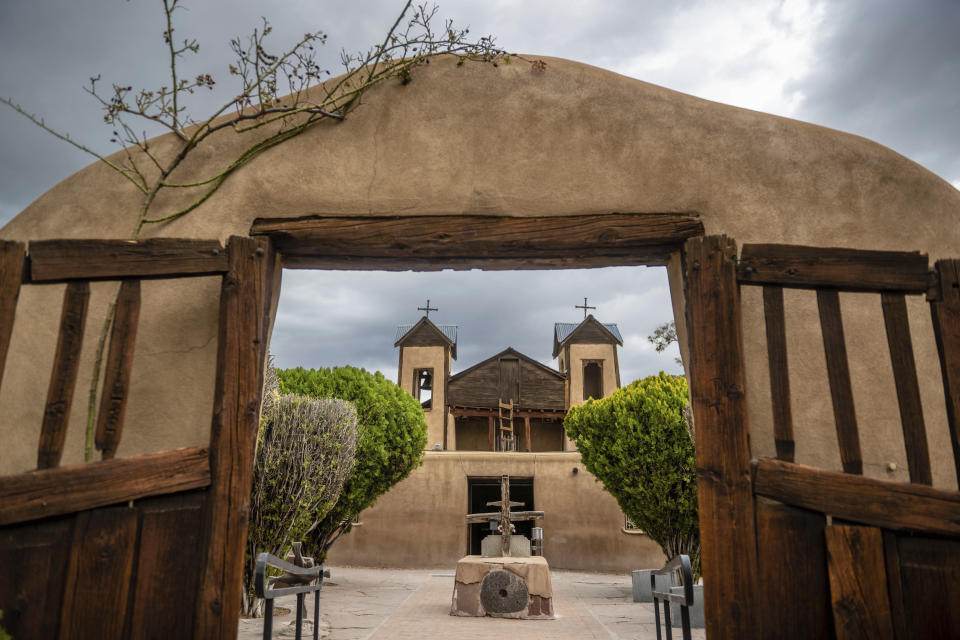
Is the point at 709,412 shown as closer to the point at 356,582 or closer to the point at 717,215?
the point at 717,215

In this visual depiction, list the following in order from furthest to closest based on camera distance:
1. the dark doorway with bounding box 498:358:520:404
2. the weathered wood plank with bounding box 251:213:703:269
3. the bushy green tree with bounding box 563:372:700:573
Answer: the dark doorway with bounding box 498:358:520:404 → the bushy green tree with bounding box 563:372:700:573 → the weathered wood plank with bounding box 251:213:703:269

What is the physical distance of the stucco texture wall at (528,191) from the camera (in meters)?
3.58

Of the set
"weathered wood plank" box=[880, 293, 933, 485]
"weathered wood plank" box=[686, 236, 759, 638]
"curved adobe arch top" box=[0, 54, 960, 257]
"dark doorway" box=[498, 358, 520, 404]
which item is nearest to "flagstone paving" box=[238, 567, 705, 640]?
"weathered wood plank" box=[686, 236, 759, 638]

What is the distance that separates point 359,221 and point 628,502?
9.28 metres

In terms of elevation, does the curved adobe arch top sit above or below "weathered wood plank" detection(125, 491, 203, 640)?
above

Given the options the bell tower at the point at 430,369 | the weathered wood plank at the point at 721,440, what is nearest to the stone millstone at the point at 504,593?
the weathered wood plank at the point at 721,440

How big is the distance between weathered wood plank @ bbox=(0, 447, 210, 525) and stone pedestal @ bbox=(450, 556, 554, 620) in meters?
7.15

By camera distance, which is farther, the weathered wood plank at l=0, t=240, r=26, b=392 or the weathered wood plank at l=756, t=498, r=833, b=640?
the weathered wood plank at l=0, t=240, r=26, b=392

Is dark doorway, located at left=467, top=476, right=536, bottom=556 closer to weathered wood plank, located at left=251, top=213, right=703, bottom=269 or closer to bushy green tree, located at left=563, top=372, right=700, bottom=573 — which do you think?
bushy green tree, located at left=563, top=372, right=700, bottom=573

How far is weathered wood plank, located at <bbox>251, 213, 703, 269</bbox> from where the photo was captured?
379cm

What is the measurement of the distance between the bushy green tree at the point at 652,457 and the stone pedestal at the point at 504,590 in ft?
8.46

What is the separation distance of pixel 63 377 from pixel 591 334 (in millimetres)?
22275

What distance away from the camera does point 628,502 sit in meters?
11.7

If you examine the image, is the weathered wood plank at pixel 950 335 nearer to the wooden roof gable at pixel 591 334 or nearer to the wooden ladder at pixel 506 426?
the wooden ladder at pixel 506 426
